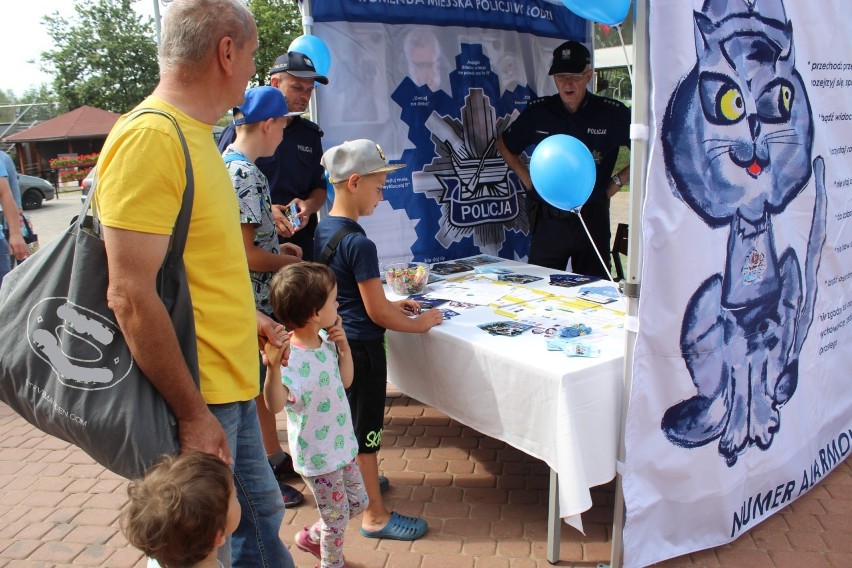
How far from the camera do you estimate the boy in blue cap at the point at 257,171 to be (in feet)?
8.81

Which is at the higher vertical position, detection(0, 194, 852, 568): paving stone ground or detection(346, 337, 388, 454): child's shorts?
detection(346, 337, 388, 454): child's shorts

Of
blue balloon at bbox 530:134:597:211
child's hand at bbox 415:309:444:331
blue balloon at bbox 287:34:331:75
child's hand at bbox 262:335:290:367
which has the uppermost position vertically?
blue balloon at bbox 287:34:331:75

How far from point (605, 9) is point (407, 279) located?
1.67 metres

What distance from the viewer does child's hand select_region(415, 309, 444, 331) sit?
9.55ft

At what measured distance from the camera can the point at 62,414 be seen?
4.64 ft

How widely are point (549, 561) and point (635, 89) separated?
5.92 ft

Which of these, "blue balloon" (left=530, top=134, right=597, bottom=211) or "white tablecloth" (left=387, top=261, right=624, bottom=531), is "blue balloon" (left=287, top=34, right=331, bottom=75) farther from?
"white tablecloth" (left=387, top=261, right=624, bottom=531)

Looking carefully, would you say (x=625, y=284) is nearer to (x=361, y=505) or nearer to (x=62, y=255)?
(x=361, y=505)

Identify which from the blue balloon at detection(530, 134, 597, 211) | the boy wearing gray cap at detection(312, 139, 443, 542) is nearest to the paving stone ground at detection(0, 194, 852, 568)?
the boy wearing gray cap at detection(312, 139, 443, 542)

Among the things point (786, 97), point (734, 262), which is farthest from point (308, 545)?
point (786, 97)

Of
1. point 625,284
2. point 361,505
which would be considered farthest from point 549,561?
point 625,284

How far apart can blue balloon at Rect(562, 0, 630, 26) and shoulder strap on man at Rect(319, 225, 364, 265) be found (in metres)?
1.17

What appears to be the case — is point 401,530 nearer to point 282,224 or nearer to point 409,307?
point 409,307

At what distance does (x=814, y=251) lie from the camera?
9.80 ft
